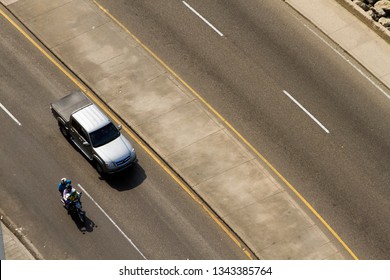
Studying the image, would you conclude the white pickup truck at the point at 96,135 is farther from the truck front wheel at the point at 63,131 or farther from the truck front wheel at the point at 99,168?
the truck front wheel at the point at 63,131

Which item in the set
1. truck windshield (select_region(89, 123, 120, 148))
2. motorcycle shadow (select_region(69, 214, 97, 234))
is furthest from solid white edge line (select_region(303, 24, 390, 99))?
motorcycle shadow (select_region(69, 214, 97, 234))

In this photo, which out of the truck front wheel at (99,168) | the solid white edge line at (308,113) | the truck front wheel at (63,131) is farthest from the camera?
the solid white edge line at (308,113)

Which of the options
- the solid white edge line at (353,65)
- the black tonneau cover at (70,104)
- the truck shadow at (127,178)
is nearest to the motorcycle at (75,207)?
the truck shadow at (127,178)

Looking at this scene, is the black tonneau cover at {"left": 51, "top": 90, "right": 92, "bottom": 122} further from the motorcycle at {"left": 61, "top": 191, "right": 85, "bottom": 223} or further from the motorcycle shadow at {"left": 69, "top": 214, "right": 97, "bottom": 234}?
the motorcycle shadow at {"left": 69, "top": 214, "right": 97, "bottom": 234}

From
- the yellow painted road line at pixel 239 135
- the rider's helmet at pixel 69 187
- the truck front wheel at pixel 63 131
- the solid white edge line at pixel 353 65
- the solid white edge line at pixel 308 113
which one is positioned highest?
the solid white edge line at pixel 353 65

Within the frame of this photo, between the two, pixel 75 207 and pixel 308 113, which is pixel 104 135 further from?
pixel 308 113
